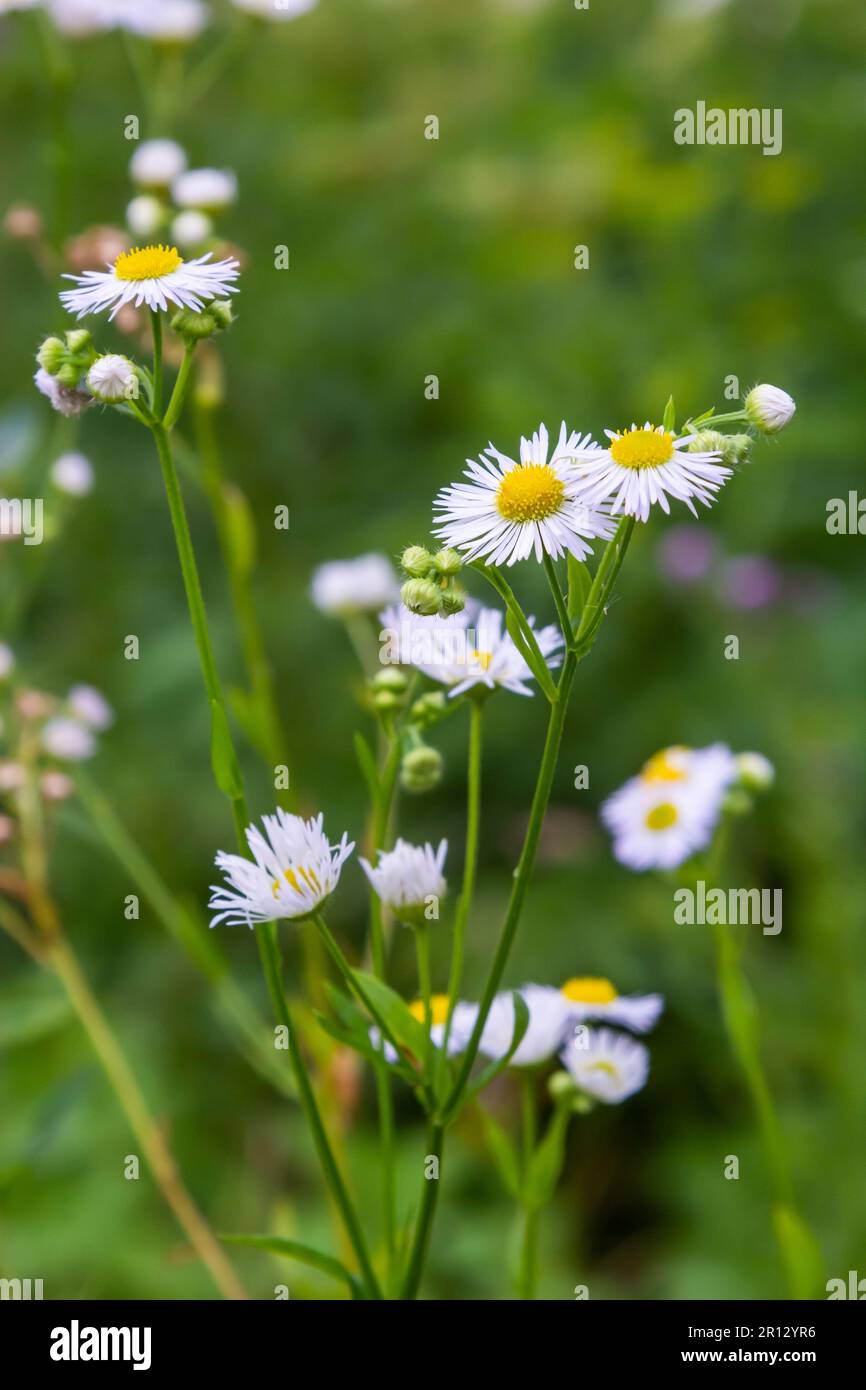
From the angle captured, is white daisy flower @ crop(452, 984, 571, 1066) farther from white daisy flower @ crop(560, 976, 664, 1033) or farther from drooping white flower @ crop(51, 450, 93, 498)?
drooping white flower @ crop(51, 450, 93, 498)

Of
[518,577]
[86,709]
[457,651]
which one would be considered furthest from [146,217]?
[518,577]

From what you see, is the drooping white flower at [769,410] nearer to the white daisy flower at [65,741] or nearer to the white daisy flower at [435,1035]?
the white daisy flower at [435,1035]

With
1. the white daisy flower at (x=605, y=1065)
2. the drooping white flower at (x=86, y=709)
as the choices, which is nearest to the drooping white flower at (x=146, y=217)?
the drooping white flower at (x=86, y=709)

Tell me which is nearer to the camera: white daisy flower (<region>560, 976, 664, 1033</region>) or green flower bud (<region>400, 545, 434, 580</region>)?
green flower bud (<region>400, 545, 434, 580</region>)

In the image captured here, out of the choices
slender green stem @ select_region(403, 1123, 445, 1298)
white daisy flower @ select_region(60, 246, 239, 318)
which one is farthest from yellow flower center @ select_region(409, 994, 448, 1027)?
white daisy flower @ select_region(60, 246, 239, 318)
